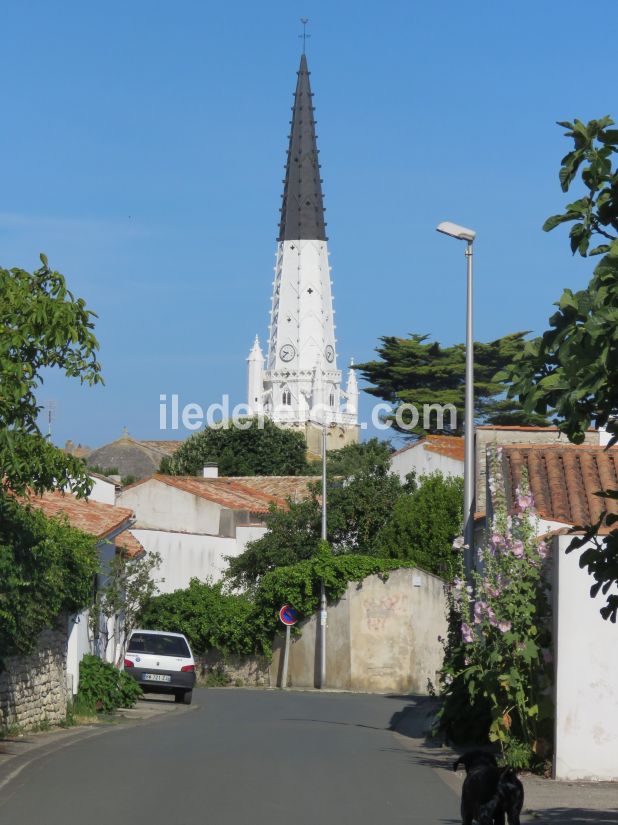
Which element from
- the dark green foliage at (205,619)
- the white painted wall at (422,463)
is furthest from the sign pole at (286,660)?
the white painted wall at (422,463)

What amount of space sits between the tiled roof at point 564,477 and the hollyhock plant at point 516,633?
546 centimetres

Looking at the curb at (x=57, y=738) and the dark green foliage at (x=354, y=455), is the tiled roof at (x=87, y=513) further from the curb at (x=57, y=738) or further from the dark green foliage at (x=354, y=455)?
the dark green foliage at (x=354, y=455)

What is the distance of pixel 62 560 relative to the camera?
74.5ft

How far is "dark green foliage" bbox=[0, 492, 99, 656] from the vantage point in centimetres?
1772

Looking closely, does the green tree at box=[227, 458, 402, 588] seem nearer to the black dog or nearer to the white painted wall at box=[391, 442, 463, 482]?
the white painted wall at box=[391, 442, 463, 482]

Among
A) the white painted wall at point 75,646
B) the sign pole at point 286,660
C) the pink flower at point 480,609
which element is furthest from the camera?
the sign pole at point 286,660

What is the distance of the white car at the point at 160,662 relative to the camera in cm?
3291

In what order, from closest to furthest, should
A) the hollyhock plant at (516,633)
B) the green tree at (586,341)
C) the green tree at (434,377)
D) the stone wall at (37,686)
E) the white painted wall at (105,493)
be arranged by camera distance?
the green tree at (586,341), the hollyhock plant at (516,633), the stone wall at (37,686), the white painted wall at (105,493), the green tree at (434,377)

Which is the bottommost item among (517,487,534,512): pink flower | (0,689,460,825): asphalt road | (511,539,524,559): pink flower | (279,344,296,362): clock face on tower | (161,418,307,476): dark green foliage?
(0,689,460,825): asphalt road

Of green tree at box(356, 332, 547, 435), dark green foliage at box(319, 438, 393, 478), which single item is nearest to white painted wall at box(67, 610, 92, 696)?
dark green foliage at box(319, 438, 393, 478)

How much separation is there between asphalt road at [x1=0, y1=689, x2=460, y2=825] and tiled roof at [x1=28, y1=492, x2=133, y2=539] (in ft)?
17.0

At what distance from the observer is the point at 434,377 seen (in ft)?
303

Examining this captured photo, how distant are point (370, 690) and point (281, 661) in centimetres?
335

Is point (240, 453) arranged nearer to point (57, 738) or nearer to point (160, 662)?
point (160, 662)
